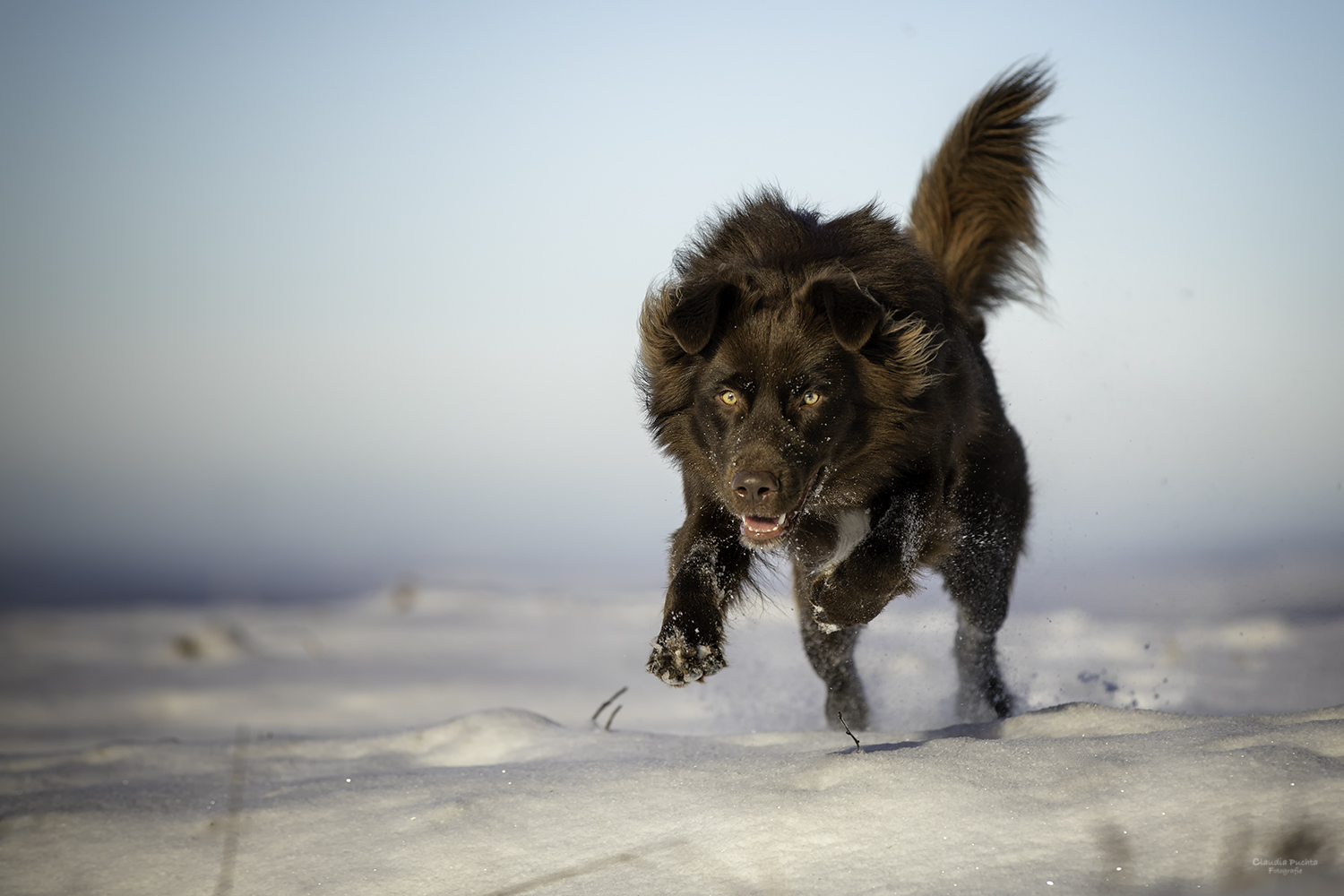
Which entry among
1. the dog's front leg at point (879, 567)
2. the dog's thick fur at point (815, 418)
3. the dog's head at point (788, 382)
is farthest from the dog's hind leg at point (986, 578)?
the dog's head at point (788, 382)

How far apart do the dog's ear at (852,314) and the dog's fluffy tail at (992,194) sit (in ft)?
7.20

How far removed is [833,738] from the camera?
12.4 ft

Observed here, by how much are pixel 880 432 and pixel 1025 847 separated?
7.20 feet

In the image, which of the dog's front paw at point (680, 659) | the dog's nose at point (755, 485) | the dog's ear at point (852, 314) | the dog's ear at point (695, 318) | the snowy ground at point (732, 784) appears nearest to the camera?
the snowy ground at point (732, 784)

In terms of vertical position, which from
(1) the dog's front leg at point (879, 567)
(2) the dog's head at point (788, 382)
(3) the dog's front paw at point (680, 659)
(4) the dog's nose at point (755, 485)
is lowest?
(3) the dog's front paw at point (680, 659)

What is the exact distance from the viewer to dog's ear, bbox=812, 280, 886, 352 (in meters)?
3.74

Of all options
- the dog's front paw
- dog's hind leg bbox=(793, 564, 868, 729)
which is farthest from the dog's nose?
dog's hind leg bbox=(793, 564, 868, 729)

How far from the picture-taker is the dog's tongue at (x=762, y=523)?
3.76 metres

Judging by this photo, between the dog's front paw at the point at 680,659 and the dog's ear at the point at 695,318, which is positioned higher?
the dog's ear at the point at 695,318

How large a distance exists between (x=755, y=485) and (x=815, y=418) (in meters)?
0.49

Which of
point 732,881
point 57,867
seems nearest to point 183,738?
point 57,867

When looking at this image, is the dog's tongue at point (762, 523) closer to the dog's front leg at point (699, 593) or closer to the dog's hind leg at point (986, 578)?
the dog's front leg at point (699, 593)

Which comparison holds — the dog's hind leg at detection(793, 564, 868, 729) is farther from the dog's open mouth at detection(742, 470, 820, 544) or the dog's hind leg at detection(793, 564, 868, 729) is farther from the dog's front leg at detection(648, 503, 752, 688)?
the dog's open mouth at detection(742, 470, 820, 544)

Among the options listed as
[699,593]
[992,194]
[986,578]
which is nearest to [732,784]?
[699,593]
